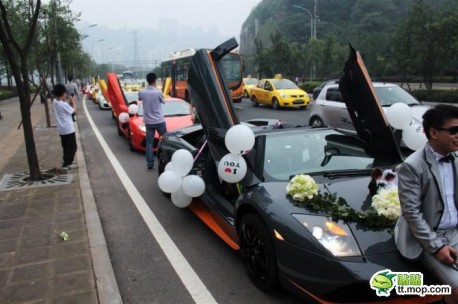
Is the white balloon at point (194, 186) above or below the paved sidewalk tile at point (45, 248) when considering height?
above

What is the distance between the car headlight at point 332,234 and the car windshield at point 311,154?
0.84m

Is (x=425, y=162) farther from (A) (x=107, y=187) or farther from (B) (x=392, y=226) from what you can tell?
(A) (x=107, y=187)

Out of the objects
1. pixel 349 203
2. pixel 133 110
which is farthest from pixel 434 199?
pixel 133 110

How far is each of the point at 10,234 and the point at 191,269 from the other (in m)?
2.25

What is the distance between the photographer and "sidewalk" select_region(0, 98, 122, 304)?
143 inches

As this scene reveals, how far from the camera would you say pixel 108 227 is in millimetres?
5324

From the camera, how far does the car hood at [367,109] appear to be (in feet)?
14.0

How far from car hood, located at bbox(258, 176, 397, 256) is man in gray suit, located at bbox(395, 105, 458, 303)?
17 centimetres

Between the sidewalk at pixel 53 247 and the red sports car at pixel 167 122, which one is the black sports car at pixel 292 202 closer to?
the sidewalk at pixel 53 247

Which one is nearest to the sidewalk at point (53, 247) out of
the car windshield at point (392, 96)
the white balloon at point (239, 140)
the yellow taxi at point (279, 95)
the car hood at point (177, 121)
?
the white balloon at point (239, 140)

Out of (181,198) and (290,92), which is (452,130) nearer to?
(181,198)

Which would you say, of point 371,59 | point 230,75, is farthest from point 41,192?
point 371,59

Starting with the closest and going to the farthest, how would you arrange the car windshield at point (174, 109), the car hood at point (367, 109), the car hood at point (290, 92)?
1. the car hood at point (367, 109)
2. the car windshield at point (174, 109)
3. the car hood at point (290, 92)

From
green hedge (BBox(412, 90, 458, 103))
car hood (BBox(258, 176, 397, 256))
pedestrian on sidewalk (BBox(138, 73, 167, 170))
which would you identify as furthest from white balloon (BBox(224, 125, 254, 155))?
green hedge (BBox(412, 90, 458, 103))
